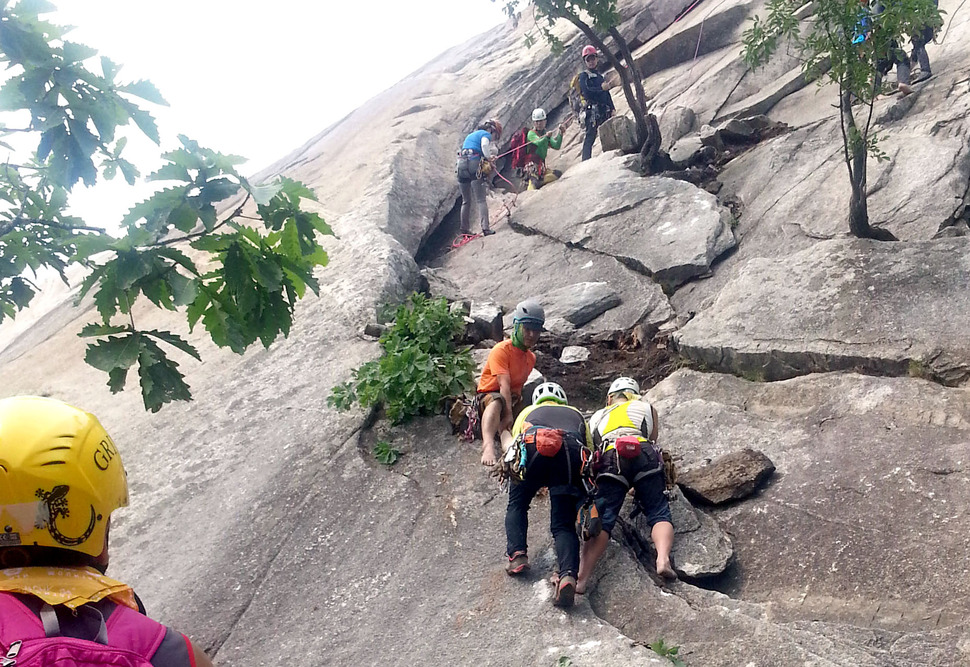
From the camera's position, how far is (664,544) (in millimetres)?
4777

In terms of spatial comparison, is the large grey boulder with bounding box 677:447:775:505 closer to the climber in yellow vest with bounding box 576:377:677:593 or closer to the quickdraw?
the climber in yellow vest with bounding box 576:377:677:593

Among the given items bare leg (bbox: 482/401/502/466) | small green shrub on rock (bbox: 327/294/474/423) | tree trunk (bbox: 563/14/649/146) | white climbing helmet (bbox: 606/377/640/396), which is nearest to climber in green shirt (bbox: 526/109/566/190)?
tree trunk (bbox: 563/14/649/146)

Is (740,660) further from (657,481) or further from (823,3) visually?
(823,3)

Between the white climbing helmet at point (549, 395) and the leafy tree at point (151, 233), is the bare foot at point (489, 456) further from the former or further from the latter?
the leafy tree at point (151, 233)

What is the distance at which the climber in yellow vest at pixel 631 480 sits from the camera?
15.6ft

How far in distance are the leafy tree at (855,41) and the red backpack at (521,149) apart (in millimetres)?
6575

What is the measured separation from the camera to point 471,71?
20109mm

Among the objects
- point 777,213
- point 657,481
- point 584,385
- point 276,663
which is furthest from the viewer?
point 777,213

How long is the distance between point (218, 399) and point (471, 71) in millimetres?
14538

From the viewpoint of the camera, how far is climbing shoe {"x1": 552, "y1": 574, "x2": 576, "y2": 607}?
434 centimetres

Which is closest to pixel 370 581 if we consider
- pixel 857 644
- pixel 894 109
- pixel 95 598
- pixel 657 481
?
pixel 657 481

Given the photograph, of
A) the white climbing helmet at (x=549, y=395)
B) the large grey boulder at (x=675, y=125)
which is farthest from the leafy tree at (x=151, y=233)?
the large grey boulder at (x=675, y=125)

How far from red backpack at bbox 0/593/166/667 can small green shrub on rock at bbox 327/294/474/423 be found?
518cm

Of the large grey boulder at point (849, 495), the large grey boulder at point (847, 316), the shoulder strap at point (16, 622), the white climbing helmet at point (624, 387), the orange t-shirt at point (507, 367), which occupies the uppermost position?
the shoulder strap at point (16, 622)
